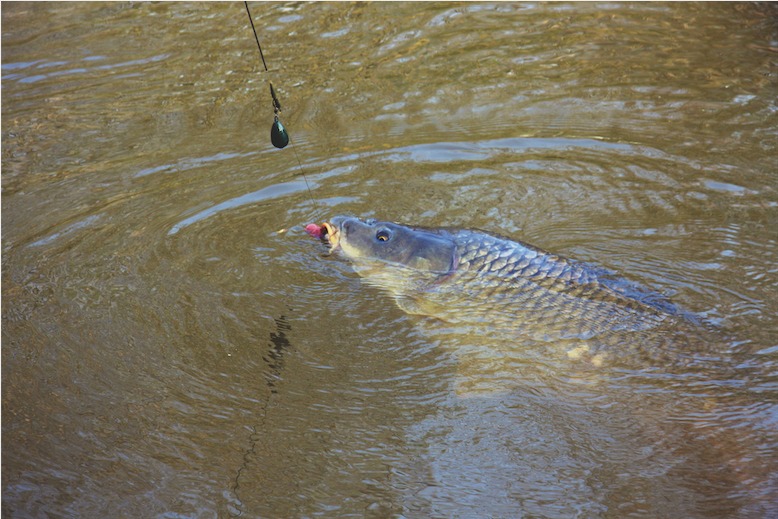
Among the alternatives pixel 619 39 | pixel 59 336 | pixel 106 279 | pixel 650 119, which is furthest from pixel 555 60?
pixel 59 336

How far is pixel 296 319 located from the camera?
4.66 m

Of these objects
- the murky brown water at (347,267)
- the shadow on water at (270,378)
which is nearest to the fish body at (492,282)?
the murky brown water at (347,267)

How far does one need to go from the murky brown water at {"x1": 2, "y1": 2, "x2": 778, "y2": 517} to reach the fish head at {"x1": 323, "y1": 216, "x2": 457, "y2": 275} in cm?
20

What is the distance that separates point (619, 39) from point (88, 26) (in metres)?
5.62

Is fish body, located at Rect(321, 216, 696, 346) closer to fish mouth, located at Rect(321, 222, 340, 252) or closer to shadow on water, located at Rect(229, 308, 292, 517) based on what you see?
fish mouth, located at Rect(321, 222, 340, 252)

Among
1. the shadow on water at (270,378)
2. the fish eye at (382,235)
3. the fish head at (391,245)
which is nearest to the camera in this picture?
the shadow on water at (270,378)

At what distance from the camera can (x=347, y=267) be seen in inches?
200

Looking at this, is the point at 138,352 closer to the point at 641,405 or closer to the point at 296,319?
the point at 296,319

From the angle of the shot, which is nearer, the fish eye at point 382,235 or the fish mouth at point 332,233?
the fish eye at point 382,235

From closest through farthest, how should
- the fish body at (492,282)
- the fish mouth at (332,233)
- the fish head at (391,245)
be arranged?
the fish body at (492,282), the fish head at (391,245), the fish mouth at (332,233)

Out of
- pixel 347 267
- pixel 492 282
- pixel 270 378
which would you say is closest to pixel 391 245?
pixel 347 267

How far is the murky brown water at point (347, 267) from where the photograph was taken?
3637 millimetres

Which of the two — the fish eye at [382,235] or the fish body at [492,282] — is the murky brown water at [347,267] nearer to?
the fish body at [492,282]

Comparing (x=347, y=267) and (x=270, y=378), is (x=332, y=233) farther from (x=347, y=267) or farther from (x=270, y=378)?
(x=270, y=378)
